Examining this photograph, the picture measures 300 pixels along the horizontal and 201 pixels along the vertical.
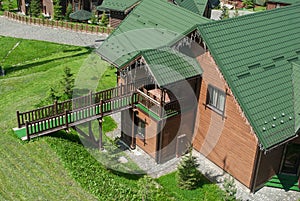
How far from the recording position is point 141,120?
2420cm

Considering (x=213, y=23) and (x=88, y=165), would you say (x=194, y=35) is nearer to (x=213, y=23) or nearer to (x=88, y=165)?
(x=213, y=23)

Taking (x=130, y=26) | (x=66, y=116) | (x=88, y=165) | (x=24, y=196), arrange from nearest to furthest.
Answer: (x=24, y=196), (x=88, y=165), (x=66, y=116), (x=130, y=26)

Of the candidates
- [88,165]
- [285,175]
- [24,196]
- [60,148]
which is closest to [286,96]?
[285,175]

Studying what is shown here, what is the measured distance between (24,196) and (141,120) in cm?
858

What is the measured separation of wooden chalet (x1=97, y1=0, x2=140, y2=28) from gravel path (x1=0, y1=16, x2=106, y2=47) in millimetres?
2859

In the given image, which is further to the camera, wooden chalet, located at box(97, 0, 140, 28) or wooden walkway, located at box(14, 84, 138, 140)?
wooden chalet, located at box(97, 0, 140, 28)

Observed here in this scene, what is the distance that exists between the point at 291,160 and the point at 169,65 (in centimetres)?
905

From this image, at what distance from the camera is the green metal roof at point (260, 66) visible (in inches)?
786

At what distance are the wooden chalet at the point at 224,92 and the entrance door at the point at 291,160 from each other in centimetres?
5

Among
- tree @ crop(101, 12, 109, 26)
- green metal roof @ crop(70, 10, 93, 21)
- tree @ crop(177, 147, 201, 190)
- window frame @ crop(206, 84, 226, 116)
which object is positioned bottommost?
tree @ crop(177, 147, 201, 190)

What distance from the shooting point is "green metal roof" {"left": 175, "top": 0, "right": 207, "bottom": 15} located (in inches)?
1753

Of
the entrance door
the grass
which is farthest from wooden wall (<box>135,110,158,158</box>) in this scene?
the entrance door

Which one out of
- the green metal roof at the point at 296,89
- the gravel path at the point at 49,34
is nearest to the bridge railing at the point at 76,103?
the green metal roof at the point at 296,89

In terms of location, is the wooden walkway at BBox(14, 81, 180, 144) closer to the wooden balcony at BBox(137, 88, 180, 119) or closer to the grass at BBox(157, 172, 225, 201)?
the wooden balcony at BBox(137, 88, 180, 119)
